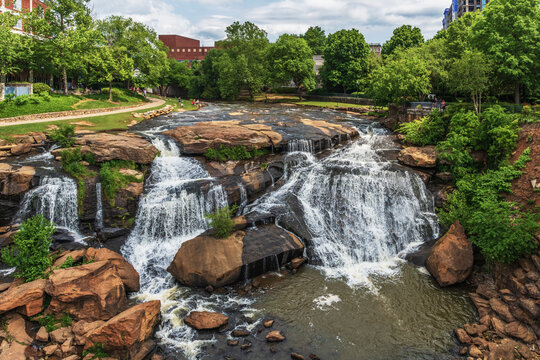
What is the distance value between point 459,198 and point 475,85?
37.1ft

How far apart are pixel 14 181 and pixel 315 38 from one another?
86.4 m

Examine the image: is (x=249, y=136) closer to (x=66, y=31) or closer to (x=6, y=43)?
(x=6, y=43)

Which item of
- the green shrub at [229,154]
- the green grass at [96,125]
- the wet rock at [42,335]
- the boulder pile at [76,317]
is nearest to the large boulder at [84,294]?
the boulder pile at [76,317]

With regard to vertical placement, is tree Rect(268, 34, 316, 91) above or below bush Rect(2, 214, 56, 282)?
above

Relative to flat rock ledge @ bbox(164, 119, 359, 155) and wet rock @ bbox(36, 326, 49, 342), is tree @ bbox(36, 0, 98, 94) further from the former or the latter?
wet rock @ bbox(36, 326, 49, 342)

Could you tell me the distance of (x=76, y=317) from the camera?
467 inches

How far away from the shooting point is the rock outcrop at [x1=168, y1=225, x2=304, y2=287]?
47.0ft

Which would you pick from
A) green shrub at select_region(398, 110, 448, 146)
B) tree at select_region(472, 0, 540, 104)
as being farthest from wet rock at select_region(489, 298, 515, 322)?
tree at select_region(472, 0, 540, 104)

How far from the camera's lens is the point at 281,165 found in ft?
73.0

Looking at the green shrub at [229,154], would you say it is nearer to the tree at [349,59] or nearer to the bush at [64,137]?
the bush at [64,137]

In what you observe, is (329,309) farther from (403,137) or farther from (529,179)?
(403,137)

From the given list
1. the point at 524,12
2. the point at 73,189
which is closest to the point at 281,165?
the point at 73,189

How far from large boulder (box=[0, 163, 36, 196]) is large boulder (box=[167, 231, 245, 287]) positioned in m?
8.89

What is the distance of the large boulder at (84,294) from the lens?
38.9 feet
